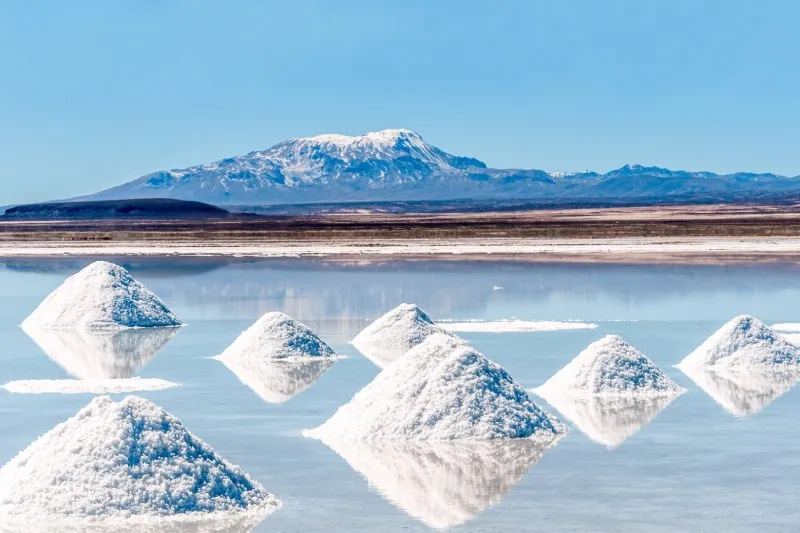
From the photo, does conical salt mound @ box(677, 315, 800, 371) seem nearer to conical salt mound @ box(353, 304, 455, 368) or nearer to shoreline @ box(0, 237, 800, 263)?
conical salt mound @ box(353, 304, 455, 368)

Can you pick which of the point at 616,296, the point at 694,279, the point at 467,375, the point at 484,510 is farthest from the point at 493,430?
the point at 694,279

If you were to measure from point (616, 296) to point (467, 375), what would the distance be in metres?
15.9

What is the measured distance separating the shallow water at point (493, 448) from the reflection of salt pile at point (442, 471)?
2cm

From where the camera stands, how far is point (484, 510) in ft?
28.7

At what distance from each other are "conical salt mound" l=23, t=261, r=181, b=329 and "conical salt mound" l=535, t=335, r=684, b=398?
9.20m

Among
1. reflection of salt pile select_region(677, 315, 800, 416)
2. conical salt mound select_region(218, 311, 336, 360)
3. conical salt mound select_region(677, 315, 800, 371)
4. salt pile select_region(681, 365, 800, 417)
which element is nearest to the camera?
salt pile select_region(681, 365, 800, 417)

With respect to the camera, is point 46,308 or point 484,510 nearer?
point 484,510

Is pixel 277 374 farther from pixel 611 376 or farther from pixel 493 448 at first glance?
pixel 493 448

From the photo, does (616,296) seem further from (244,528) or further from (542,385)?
(244,528)

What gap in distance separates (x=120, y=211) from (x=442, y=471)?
538 feet

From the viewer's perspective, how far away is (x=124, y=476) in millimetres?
8602

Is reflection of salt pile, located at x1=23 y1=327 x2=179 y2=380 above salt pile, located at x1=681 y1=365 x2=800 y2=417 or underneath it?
above

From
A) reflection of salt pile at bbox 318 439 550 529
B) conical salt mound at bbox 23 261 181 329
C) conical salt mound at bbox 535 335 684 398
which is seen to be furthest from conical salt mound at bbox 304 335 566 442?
conical salt mound at bbox 23 261 181 329

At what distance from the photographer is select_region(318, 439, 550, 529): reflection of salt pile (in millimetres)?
8852
